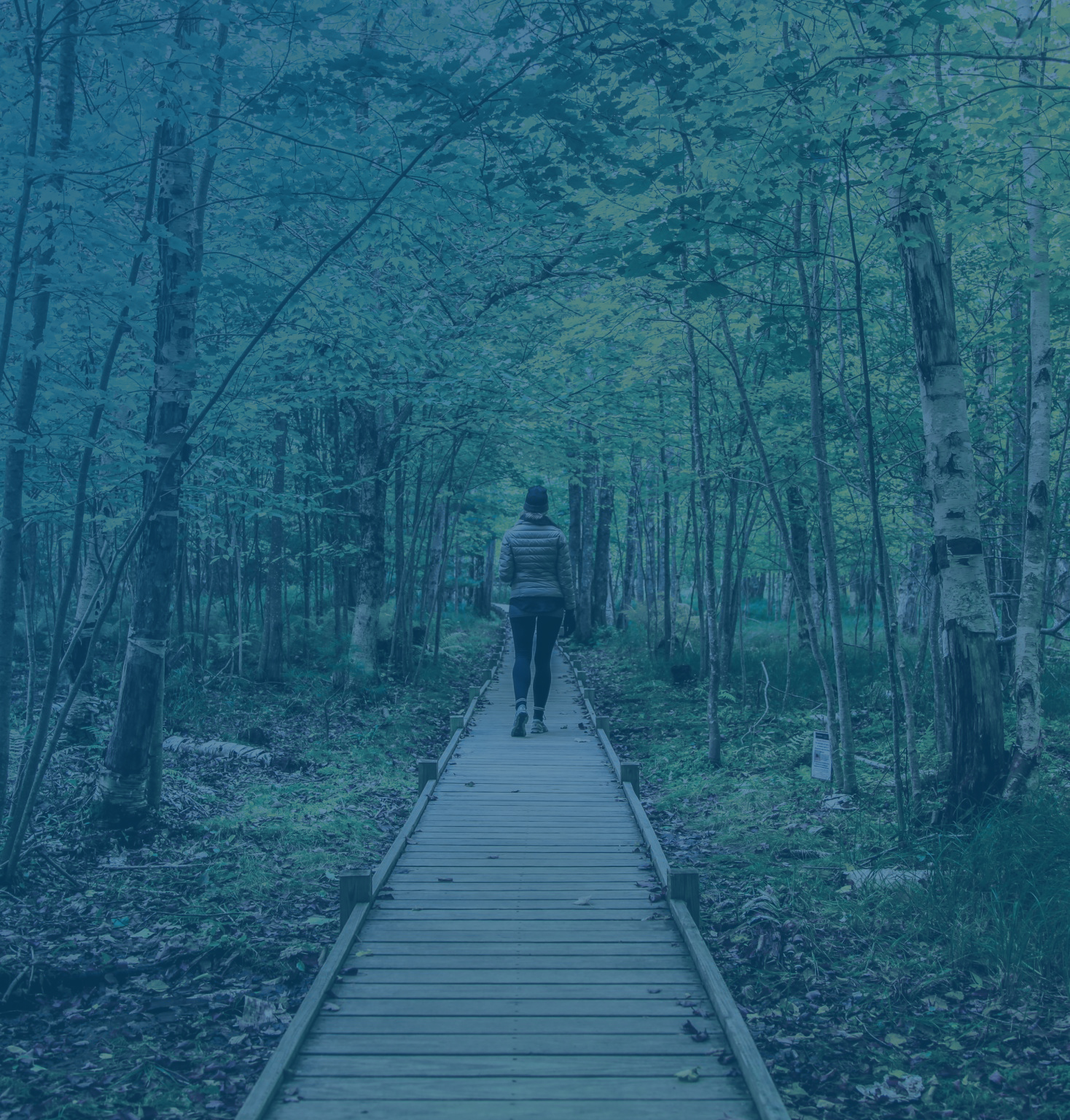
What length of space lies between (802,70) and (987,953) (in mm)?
4845

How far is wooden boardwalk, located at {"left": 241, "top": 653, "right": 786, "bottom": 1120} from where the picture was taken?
2.96 m

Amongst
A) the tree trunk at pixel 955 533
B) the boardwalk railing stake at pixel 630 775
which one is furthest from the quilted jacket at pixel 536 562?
the tree trunk at pixel 955 533

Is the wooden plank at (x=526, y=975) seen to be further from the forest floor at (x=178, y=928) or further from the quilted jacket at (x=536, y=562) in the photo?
the quilted jacket at (x=536, y=562)

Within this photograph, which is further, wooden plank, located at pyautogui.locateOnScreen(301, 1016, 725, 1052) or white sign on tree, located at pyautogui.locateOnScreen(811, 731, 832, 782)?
white sign on tree, located at pyautogui.locateOnScreen(811, 731, 832, 782)

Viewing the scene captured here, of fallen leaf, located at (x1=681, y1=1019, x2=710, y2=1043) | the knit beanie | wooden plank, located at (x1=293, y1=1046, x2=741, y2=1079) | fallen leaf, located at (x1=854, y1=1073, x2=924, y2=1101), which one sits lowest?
fallen leaf, located at (x1=854, y1=1073, x2=924, y2=1101)

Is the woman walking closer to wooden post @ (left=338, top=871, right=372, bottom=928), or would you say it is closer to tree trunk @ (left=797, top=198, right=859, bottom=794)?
tree trunk @ (left=797, top=198, right=859, bottom=794)

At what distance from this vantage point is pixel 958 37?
17.5 ft

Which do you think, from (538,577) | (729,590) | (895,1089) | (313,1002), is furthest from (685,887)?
(729,590)

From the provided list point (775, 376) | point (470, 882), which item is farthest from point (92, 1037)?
point (775, 376)

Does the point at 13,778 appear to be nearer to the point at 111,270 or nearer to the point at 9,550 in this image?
the point at 9,550

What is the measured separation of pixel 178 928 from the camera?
475cm

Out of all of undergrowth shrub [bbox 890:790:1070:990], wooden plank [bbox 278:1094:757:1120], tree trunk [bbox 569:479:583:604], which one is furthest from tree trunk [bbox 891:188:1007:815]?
tree trunk [bbox 569:479:583:604]

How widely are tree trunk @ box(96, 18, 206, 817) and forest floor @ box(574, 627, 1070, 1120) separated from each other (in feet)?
13.1

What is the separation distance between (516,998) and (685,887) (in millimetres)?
1219
